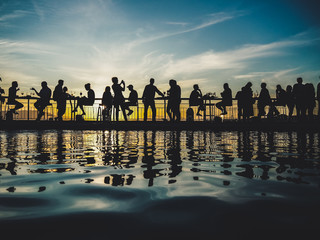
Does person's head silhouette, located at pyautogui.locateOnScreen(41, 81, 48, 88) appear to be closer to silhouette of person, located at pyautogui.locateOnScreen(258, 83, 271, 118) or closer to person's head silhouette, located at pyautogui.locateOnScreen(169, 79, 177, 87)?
person's head silhouette, located at pyautogui.locateOnScreen(169, 79, 177, 87)

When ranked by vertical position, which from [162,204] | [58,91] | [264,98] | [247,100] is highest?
[58,91]

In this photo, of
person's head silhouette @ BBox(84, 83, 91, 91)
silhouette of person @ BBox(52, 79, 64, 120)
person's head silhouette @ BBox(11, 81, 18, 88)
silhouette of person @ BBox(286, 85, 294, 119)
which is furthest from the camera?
silhouette of person @ BBox(286, 85, 294, 119)

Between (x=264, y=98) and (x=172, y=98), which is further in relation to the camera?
(x=264, y=98)

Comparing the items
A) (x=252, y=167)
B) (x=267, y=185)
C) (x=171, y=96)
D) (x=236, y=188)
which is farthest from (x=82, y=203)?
(x=171, y=96)

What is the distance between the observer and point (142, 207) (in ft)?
4.17

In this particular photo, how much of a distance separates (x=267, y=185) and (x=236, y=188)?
255mm

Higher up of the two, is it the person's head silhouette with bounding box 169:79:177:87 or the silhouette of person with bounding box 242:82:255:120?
the person's head silhouette with bounding box 169:79:177:87

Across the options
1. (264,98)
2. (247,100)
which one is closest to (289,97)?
(264,98)

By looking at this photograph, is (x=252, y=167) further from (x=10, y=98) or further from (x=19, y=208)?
(x=10, y=98)

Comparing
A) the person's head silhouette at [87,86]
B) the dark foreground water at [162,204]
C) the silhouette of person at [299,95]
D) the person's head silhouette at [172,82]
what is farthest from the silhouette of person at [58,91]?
the silhouette of person at [299,95]

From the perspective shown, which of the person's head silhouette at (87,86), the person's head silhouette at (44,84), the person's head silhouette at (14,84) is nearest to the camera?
the person's head silhouette at (44,84)

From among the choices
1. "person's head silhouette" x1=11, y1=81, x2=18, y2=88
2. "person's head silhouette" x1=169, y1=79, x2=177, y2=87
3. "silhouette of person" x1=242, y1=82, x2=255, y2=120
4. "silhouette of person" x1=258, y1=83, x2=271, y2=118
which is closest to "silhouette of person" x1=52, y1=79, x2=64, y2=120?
"person's head silhouette" x1=11, y1=81, x2=18, y2=88

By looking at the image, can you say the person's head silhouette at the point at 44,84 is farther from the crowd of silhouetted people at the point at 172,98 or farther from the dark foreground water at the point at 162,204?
the dark foreground water at the point at 162,204

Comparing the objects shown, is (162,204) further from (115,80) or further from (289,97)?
(289,97)
